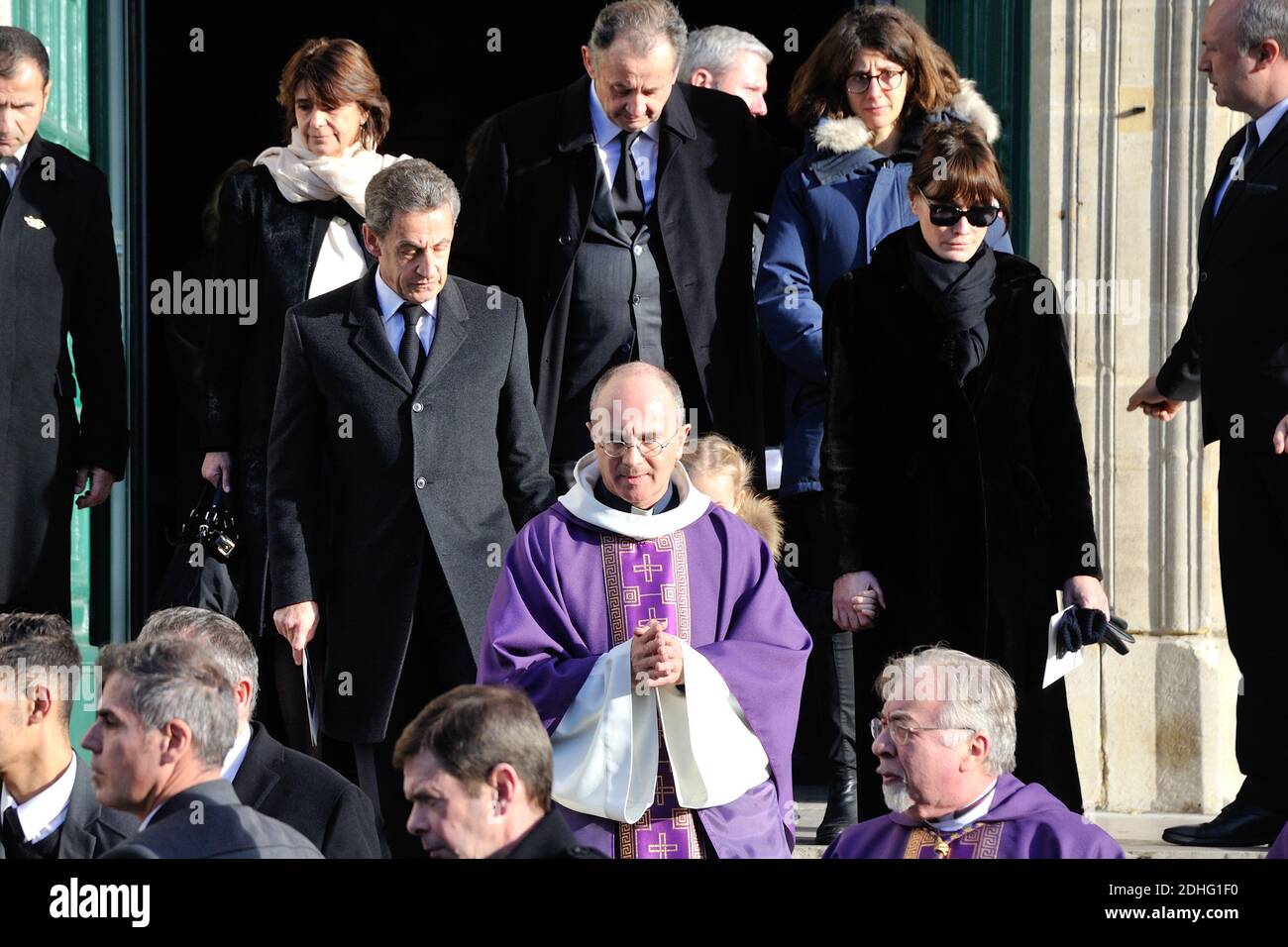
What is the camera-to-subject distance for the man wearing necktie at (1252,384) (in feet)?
21.1

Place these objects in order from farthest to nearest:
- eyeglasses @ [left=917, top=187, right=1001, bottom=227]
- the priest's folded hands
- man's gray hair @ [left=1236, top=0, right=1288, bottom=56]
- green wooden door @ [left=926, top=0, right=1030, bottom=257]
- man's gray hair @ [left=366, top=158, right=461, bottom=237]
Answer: green wooden door @ [left=926, top=0, right=1030, bottom=257]
man's gray hair @ [left=1236, top=0, right=1288, bottom=56]
eyeglasses @ [left=917, top=187, right=1001, bottom=227]
man's gray hair @ [left=366, top=158, right=461, bottom=237]
the priest's folded hands

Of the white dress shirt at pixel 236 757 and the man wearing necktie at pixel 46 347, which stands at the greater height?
the man wearing necktie at pixel 46 347

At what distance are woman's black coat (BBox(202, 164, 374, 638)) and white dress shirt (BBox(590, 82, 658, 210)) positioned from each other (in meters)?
0.73

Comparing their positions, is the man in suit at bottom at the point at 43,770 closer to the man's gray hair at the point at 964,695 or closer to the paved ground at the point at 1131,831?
the man's gray hair at the point at 964,695

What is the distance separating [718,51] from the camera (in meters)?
7.70

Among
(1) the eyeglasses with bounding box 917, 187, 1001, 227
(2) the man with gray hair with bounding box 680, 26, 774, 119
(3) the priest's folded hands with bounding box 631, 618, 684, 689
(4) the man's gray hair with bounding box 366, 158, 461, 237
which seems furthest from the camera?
(2) the man with gray hair with bounding box 680, 26, 774, 119

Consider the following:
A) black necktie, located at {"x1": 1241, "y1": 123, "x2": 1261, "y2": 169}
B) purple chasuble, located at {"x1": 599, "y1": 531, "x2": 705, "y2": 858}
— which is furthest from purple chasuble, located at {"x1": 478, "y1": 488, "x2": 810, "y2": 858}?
black necktie, located at {"x1": 1241, "y1": 123, "x2": 1261, "y2": 169}

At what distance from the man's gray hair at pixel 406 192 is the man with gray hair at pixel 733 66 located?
5.70ft

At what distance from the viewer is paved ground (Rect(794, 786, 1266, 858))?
21.0 feet

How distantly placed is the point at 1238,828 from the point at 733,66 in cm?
281

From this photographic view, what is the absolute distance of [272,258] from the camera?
691 centimetres

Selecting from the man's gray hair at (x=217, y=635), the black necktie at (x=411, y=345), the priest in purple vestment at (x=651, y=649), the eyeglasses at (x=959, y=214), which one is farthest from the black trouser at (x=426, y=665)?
the eyeglasses at (x=959, y=214)

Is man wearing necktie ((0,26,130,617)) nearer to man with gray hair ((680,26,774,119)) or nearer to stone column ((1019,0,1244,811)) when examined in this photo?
man with gray hair ((680,26,774,119))
